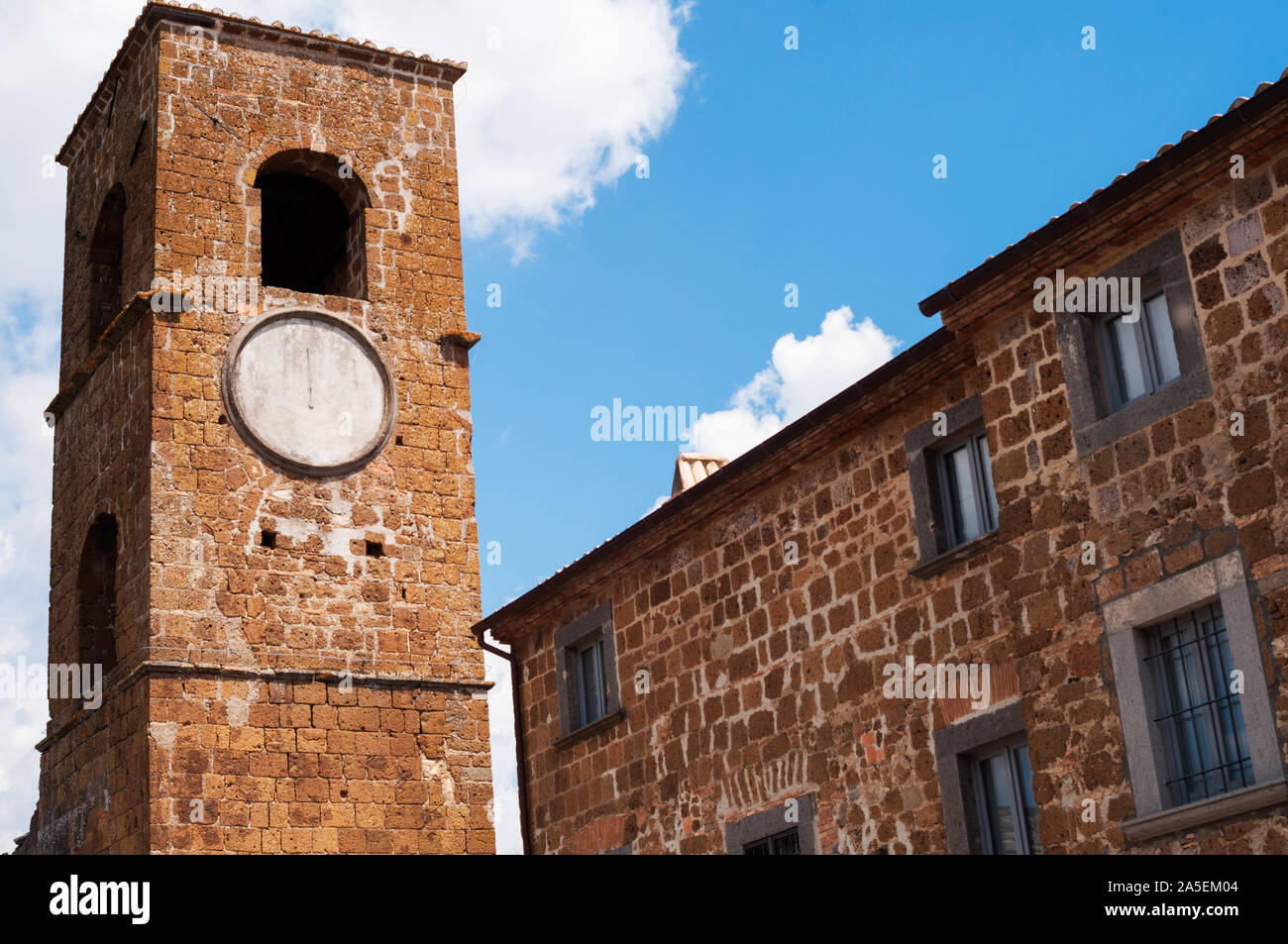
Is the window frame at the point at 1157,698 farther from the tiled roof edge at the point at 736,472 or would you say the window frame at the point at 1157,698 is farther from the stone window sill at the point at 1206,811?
the tiled roof edge at the point at 736,472

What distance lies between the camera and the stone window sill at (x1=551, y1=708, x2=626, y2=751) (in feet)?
55.1

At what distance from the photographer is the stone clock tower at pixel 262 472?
60.3 feet

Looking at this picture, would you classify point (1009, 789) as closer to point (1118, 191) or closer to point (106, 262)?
point (1118, 191)

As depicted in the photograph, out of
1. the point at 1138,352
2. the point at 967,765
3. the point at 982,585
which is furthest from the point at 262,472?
the point at 1138,352

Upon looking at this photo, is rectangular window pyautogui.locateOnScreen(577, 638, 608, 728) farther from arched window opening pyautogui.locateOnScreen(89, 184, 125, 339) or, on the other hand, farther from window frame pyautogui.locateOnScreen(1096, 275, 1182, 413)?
arched window opening pyautogui.locateOnScreen(89, 184, 125, 339)

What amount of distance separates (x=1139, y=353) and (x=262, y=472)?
10817mm

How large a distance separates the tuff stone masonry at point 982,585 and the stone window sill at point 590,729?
38 millimetres

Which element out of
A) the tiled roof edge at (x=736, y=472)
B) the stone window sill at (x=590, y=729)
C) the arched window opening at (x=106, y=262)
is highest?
the arched window opening at (x=106, y=262)

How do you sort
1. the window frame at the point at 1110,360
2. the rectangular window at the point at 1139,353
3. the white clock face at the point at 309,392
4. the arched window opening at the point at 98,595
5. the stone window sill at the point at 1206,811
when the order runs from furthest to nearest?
the arched window opening at the point at 98,595
the white clock face at the point at 309,392
the rectangular window at the point at 1139,353
the window frame at the point at 1110,360
the stone window sill at the point at 1206,811

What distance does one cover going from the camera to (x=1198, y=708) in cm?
1060

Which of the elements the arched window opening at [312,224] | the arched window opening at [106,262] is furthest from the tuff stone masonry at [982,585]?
the arched window opening at [106,262]

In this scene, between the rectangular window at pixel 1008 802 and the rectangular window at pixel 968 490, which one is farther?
the rectangular window at pixel 968 490

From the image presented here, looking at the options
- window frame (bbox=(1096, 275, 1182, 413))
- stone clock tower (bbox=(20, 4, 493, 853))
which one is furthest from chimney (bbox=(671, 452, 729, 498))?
window frame (bbox=(1096, 275, 1182, 413))
